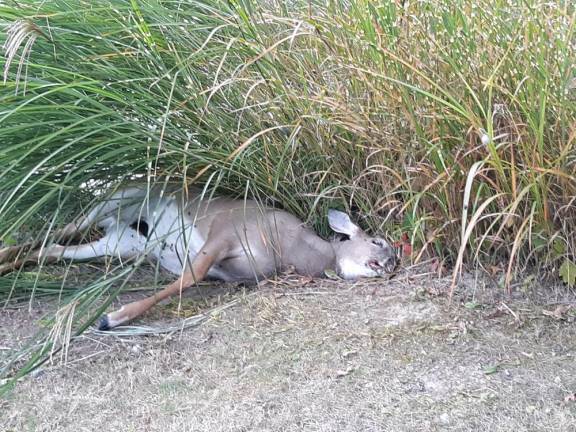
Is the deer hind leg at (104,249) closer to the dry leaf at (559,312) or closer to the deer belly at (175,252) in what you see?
the deer belly at (175,252)

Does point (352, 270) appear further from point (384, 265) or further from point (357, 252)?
point (384, 265)

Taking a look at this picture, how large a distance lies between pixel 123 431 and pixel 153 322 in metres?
0.69

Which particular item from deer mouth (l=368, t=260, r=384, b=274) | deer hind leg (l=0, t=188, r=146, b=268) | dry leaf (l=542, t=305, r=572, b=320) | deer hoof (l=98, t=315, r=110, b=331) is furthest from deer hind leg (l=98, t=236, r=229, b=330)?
dry leaf (l=542, t=305, r=572, b=320)

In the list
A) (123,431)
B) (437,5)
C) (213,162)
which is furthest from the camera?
(213,162)

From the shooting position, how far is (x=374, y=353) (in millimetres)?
3189

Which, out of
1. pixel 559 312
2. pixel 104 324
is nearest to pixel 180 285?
pixel 104 324

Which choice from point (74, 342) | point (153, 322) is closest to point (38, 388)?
point (74, 342)

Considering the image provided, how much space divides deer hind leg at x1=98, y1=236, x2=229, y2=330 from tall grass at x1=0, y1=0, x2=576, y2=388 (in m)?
0.21

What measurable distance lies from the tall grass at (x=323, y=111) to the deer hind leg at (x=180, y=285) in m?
0.21

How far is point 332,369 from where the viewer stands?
3121mm

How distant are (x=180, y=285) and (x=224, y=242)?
0.49m

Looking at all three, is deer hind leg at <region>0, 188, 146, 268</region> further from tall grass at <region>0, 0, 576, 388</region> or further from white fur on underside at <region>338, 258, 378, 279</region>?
white fur on underside at <region>338, 258, 378, 279</region>

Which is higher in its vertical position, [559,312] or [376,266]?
[559,312]

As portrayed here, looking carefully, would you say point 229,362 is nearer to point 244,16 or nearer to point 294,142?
point 294,142
